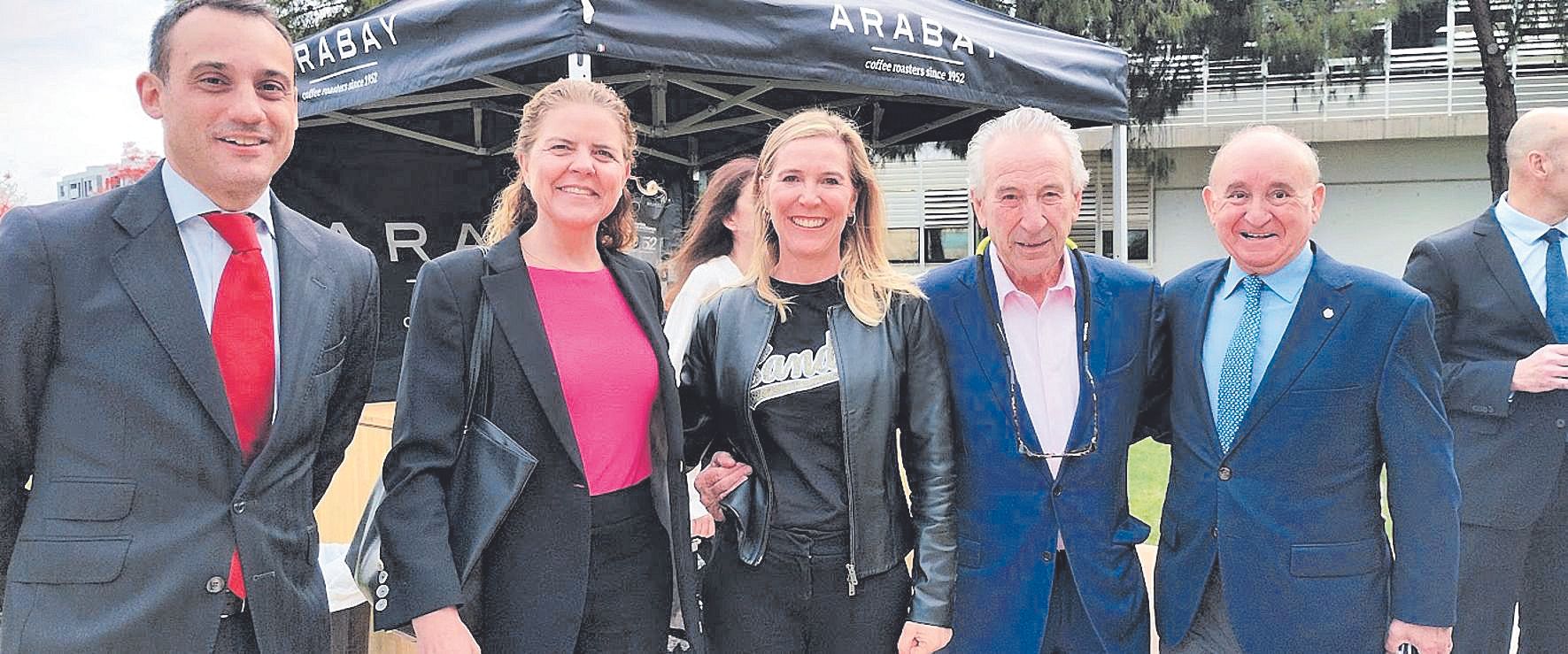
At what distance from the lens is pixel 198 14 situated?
6.04 feet

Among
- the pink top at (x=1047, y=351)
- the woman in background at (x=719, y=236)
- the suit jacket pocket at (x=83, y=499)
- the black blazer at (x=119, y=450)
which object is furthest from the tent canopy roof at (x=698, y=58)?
the suit jacket pocket at (x=83, y=499)

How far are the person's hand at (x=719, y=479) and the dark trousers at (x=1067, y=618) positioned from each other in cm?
76

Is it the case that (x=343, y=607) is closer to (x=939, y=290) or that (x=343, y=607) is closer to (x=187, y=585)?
(x=187, y=585)

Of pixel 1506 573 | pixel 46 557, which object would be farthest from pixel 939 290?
pixel 1506 573

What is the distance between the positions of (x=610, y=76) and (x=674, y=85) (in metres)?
0.90

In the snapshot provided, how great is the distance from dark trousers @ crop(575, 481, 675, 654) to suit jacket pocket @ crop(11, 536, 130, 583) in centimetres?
84

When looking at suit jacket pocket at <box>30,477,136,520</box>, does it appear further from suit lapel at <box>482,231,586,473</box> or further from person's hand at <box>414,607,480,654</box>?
suit lapel at <box>482,231,586,473</box>

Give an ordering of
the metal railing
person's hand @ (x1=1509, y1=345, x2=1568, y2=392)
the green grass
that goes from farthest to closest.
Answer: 1. the metal railing
2. the green grass
3. person's hand @ (x1=1509, y1=345, x2=1568, y2=392)

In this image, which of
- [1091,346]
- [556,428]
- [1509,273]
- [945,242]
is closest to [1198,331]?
[1091,346]

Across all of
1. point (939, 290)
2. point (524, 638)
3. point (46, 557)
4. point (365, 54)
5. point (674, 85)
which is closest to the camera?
point (46, 557)

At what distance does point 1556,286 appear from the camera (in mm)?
3422

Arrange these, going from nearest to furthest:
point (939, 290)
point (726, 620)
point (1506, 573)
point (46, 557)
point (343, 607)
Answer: point (46, 557) → point (726, 620) → point (939, 290) → point (343, 607) → point (1506, 573)

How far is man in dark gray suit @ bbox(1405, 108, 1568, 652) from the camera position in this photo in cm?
340

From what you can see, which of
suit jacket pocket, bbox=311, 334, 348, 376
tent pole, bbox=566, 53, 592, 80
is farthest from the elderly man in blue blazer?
tent pole, bbox=566, 53, 592, 80
